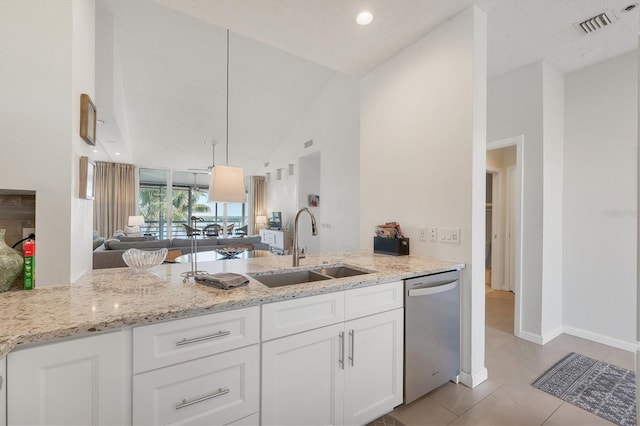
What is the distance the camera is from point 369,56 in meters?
2.64

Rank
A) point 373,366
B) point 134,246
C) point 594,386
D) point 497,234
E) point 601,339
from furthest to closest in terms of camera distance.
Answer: point 497,234
point 134,246
point 601,339
point 594,386
point 373,366

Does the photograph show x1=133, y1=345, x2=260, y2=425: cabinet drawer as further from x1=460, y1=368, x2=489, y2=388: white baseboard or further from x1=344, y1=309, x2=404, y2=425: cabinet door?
x1=460, y1=368, x2=489, y2=388: white baseboard

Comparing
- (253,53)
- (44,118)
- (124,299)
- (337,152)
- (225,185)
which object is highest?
(253,53)

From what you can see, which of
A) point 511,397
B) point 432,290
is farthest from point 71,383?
point 511,397

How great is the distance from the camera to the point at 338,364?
144 centimetres

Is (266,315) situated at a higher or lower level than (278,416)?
higher

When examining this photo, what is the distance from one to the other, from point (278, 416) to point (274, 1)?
249 centimetres

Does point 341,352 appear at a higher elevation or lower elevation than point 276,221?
lower

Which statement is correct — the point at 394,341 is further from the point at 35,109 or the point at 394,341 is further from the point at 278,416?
the point at 35,109

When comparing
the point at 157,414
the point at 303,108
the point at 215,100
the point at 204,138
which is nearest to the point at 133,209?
the point at 204,138

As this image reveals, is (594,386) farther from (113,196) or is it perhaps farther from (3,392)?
(113,196)

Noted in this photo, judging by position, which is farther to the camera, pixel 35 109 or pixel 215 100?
pixel 215 100

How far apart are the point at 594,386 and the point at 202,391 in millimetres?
2660

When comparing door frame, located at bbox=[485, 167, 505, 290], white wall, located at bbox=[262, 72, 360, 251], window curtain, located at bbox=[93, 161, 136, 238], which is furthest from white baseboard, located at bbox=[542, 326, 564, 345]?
window curtain, located at bbox=[93, 161, 136, 238]
